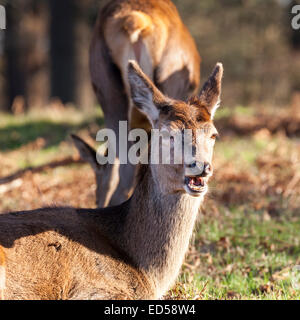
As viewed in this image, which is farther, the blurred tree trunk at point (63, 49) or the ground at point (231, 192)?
the blurred tree trunk at point (63, 49)

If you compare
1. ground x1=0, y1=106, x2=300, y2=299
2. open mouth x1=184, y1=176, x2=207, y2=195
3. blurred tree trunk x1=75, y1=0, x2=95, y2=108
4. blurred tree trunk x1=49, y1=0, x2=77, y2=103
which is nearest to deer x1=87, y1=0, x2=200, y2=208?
ground x1=0, y1=106, x2=300, y2=299

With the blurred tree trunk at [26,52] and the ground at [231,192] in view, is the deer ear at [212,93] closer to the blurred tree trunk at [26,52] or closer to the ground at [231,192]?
the ground at [231,192]

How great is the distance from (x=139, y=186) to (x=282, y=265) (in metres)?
1.92

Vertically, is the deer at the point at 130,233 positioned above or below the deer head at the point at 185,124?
below

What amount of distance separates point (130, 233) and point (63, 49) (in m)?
15.3

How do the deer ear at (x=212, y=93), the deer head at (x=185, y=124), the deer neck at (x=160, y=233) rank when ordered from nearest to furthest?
the deer head at (x=185, y=124), the deer neck at (x=160, y=233), the deer ear at (x=212, y=93)

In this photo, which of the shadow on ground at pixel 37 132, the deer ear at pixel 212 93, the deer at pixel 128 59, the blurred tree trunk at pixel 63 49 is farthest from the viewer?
the blurred tree trunk at pixel 63 49

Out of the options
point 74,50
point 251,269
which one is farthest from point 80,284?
point 74,50

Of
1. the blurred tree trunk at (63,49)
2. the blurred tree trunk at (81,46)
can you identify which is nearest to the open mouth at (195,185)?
the blurred tree trunk at (81,46)

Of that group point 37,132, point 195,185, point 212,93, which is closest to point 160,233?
point 195,185

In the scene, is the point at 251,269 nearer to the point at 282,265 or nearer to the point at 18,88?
the point at 282,265

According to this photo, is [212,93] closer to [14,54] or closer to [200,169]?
[200,169]

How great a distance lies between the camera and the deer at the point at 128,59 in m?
6.31
